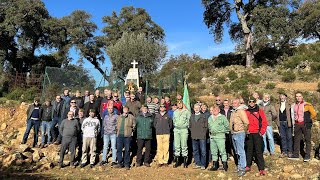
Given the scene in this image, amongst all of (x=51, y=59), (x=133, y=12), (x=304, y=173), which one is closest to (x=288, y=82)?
(x=304, y=173)

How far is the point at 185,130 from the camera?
31.2 ft

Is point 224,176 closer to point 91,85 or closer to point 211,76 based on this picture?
point 91,85

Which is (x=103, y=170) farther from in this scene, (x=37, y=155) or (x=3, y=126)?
(x=3, y=126)

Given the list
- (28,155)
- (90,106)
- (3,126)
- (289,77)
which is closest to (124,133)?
(90,106)

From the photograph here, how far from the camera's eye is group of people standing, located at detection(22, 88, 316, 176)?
28.5ft

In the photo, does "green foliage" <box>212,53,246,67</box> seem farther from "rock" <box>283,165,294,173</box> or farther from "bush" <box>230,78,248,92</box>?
"rock" <box>283,165,294,173</box>

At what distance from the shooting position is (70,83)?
56.4ft

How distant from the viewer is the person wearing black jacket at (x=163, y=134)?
970 cm

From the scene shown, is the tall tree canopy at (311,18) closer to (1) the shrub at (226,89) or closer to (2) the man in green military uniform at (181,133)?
(1) the shrub at (226,89)

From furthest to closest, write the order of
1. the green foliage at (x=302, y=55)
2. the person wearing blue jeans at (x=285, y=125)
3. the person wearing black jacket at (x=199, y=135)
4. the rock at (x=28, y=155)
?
the green foliage at (x=302, y=55)
the rock at (x=28, y=155)
the person wearing blue jeans at (x=285, y=125)
the person wearing black jacket at (x=199, y=135)

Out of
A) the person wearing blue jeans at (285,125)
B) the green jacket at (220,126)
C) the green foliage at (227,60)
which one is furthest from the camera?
the green foliage at (227,60)

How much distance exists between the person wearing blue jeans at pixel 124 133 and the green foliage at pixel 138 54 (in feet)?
71.6

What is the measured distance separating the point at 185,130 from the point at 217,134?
1008 millimetres

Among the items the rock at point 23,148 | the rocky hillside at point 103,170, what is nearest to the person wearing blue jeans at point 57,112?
the rocky hillside at point 103,170
